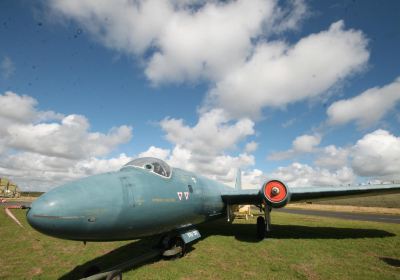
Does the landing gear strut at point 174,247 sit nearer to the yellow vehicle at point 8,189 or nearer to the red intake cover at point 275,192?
the red intake cover at point 275,192

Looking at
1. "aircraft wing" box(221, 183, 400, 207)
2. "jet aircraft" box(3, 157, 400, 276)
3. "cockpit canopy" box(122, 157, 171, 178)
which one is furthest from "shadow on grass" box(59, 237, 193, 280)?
"aircraft wing" box(221, 183, 400, 207)

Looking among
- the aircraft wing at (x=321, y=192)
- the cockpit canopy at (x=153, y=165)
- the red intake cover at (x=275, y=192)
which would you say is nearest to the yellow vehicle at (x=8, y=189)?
the aircraft wing at (x=321, y=192)

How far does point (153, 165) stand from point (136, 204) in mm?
1721

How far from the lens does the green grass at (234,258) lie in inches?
289

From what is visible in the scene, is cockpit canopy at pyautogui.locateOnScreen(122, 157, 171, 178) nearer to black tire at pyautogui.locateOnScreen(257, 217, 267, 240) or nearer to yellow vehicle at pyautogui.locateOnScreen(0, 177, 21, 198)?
black tire at pyautogui.locateOnScreen(257, 217, 267, 240)

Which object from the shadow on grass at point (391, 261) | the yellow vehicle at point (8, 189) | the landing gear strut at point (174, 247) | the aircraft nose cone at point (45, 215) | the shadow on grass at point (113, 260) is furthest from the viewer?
the yellow vehicle at point (8, 189)

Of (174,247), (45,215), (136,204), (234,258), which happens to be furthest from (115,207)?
(234,258)

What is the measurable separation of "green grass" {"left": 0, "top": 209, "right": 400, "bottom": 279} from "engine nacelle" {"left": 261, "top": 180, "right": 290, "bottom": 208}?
6.08 feet

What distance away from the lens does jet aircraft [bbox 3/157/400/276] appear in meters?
5.11

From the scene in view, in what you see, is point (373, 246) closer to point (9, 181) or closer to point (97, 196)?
point (97, 196)

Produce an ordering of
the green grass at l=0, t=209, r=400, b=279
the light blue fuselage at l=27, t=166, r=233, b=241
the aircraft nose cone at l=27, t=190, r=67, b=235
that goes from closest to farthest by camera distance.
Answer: the aircraft nose cone at l=27, t=190, r=67, b=235
the light blue fuselage at l=27, t=166, r=233, b=241
the green grass at l=0, t=209, r=400, b=279

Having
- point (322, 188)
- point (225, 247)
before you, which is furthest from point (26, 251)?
point (322, 188)

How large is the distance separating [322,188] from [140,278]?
9632 mm

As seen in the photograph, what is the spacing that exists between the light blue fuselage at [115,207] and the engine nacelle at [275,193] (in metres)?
3.45
